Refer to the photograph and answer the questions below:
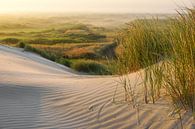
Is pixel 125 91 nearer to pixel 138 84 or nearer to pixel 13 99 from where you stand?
pixel 138 84

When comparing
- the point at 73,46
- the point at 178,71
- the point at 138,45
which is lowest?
the point at 73,46

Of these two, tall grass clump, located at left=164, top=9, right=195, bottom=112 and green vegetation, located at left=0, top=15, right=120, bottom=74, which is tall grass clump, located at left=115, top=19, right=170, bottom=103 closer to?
green vegetation, located at left=0, top=15, right=120, bottom=74

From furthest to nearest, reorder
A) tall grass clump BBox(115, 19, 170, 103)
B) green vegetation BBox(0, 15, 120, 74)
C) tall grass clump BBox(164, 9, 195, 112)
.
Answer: green vegetation BBox(0, 15, 120, 74), tall grass clump BBox(115, 19, 170, 103), tall grass clump BBox(164, 9, 195, 112)

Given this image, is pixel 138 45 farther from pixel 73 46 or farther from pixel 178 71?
pixel 73 46

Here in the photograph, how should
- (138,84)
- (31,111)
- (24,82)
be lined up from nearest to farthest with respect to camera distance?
1. (31,111)
2. (138,84)
3. (24,82)

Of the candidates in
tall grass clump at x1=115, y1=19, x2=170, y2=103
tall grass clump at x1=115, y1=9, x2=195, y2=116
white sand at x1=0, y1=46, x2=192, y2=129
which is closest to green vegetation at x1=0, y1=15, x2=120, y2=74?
tall grass clump at x1=115, y1=19, x2=170, y2=103

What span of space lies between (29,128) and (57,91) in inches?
90.8

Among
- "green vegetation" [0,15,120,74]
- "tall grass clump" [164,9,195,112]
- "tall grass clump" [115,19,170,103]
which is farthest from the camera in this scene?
"green vegetation" [0,15,120,74]

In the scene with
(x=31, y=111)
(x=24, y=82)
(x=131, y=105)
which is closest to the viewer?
(x=131, y=105)

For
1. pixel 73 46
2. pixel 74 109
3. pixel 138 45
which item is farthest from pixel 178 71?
pixel 73 46

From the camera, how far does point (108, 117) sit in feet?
19.0

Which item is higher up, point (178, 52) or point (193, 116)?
point (178, 52)

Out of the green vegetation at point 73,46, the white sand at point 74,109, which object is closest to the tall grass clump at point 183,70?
the white sand at point 74,109

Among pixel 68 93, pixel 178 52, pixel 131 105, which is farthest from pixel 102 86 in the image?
pixel 178 52
